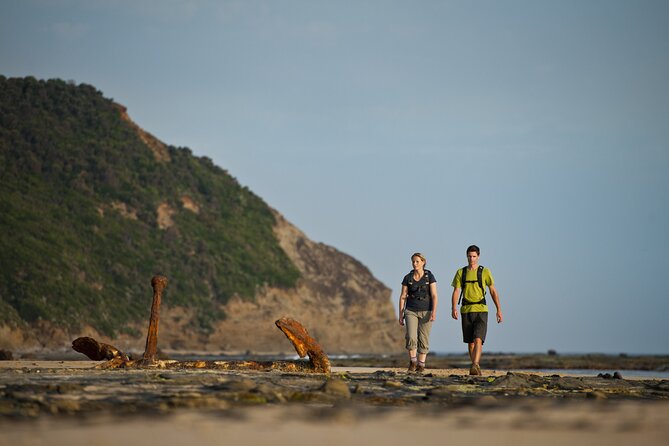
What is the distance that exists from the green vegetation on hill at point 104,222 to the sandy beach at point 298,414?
4761cm

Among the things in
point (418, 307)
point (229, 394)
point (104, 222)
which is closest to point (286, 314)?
point (104, 222)

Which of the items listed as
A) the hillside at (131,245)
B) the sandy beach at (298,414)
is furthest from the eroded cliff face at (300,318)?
the sandy beach at (298,414)

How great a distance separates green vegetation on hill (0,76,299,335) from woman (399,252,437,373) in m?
42.3

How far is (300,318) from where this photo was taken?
75.2 metres

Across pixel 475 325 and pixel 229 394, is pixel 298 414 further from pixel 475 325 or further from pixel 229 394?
pixel 475 325

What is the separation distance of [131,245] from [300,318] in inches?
603

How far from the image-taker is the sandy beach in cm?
531

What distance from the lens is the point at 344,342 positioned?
78.6 meters

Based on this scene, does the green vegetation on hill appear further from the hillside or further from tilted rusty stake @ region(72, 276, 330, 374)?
tilted rusty stake @ region(72, 276, 330, 374)

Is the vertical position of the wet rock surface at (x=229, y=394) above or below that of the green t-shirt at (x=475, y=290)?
below

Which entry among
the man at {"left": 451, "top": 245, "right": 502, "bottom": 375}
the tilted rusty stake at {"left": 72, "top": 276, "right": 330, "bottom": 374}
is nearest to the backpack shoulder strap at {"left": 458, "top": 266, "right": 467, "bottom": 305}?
the man at {"left": 451, "top": 245, "right": 502, "bottom": 375}

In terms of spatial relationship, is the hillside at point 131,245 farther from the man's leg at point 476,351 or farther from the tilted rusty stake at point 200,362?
the man's leg at point 476,351

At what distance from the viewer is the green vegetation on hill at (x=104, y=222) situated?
5931 centimetres

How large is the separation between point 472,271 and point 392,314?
72.6 metres
